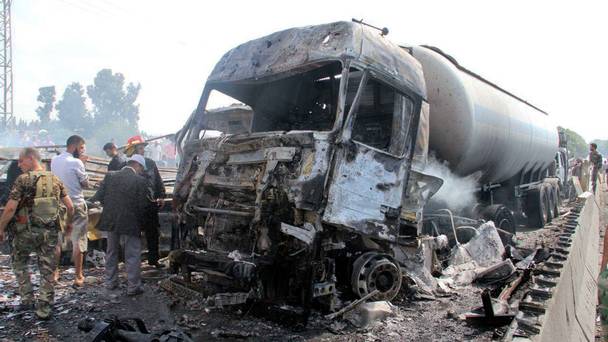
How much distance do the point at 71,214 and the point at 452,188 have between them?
17.2ft

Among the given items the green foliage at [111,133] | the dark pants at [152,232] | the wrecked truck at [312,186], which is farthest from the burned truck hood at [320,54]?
the green foliage at [111,133]

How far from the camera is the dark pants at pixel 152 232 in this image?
5082 millimetres

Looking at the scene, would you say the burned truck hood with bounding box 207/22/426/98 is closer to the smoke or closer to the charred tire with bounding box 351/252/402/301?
the smoke

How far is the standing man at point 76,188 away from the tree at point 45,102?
44101mm

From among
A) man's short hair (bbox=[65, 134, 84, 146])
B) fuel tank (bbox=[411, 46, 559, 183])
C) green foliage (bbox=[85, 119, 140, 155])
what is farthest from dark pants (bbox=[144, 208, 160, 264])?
green foliage (bbox=[85, 119, 140, 155])

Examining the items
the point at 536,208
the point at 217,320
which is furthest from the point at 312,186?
the point at 536,208

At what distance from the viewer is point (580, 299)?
4902mm

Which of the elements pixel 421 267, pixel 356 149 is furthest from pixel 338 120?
pixel 421 267

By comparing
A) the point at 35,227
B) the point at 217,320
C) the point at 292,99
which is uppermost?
the point at 292,99

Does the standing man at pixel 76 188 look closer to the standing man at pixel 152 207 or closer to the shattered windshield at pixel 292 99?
the standing man at pixel 152 207

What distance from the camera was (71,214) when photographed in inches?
171

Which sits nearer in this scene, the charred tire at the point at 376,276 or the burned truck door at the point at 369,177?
the burned truck door at the point at 369,177

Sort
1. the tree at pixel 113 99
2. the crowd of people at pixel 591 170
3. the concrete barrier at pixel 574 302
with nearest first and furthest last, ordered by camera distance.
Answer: the concrete barrier at pixel 574 302, the crowd of people at pixel 591 170, the tree at pixel 113 99

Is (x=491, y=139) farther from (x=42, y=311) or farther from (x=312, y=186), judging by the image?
(x=42, y=311)
